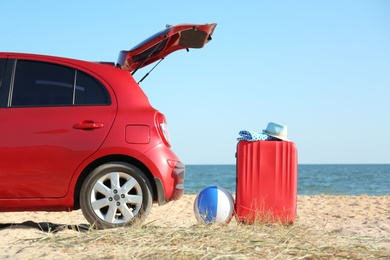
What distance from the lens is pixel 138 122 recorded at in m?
6.10

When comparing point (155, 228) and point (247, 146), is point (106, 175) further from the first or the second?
point (247, 146)

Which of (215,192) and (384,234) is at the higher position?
(215,192)

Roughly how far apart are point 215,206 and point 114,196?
1133 mm

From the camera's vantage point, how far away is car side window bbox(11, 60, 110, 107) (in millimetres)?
6159

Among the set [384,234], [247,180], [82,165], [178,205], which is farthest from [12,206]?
[178,205]

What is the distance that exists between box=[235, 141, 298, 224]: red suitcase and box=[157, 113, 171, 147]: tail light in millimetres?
860

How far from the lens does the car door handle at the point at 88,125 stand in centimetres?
601

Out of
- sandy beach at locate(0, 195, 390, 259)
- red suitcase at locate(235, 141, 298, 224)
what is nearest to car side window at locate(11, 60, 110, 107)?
sandy beach at locate(0, 195, 390, 259)

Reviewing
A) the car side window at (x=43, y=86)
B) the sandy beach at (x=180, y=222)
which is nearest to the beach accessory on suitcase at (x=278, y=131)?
the sandy beach at (x=180, y=222)

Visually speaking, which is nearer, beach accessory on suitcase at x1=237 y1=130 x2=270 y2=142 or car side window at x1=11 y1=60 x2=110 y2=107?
car side window at x1=11 y1=60 x2=110 y2=107

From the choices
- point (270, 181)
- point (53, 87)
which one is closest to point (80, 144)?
point (53, 87)

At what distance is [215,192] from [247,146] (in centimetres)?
59

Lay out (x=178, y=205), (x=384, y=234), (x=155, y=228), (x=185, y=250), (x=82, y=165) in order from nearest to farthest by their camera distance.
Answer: (x=185, y=250), (x=155, y=228), (x=82, y=165), (x=384, y=234), (x=178, y=205)

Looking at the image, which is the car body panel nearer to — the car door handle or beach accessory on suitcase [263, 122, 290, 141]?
the car door handle
